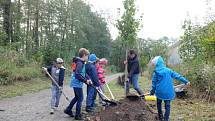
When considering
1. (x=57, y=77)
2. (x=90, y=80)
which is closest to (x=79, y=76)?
(x=90, y=80)

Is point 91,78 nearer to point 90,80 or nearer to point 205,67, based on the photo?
point 90,80

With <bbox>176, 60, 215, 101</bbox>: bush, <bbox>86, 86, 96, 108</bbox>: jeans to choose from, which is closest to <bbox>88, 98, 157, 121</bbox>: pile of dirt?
<bbox>86, 86, 96, 108</bbox>: jeans

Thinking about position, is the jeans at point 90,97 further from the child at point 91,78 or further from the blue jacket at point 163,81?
the blue jacket at point 163,81

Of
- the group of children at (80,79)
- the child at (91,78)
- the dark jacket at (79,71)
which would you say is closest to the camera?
the dark jacket at (79,71)

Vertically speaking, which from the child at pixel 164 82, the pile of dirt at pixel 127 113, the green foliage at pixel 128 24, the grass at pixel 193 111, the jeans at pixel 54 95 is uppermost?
the green foliage at pixel 128 24

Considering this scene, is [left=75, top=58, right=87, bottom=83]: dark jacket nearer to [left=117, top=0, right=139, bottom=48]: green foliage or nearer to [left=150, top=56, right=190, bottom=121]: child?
[left=150, top=56, right=190, bottom=121]: child

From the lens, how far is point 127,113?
9.04 metres

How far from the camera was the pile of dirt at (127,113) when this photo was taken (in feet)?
29.1

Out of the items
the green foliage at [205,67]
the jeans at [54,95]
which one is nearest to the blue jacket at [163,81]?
the green foliage at [205,67]

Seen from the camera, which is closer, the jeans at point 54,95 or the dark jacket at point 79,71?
the dark jacket at point 79,71

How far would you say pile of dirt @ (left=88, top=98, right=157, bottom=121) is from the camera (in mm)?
8876

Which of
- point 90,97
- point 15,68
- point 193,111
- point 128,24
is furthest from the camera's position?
point 15,68

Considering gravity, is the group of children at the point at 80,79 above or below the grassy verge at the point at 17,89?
above

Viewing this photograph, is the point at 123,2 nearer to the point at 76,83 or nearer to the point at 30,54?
the point at 76,83
